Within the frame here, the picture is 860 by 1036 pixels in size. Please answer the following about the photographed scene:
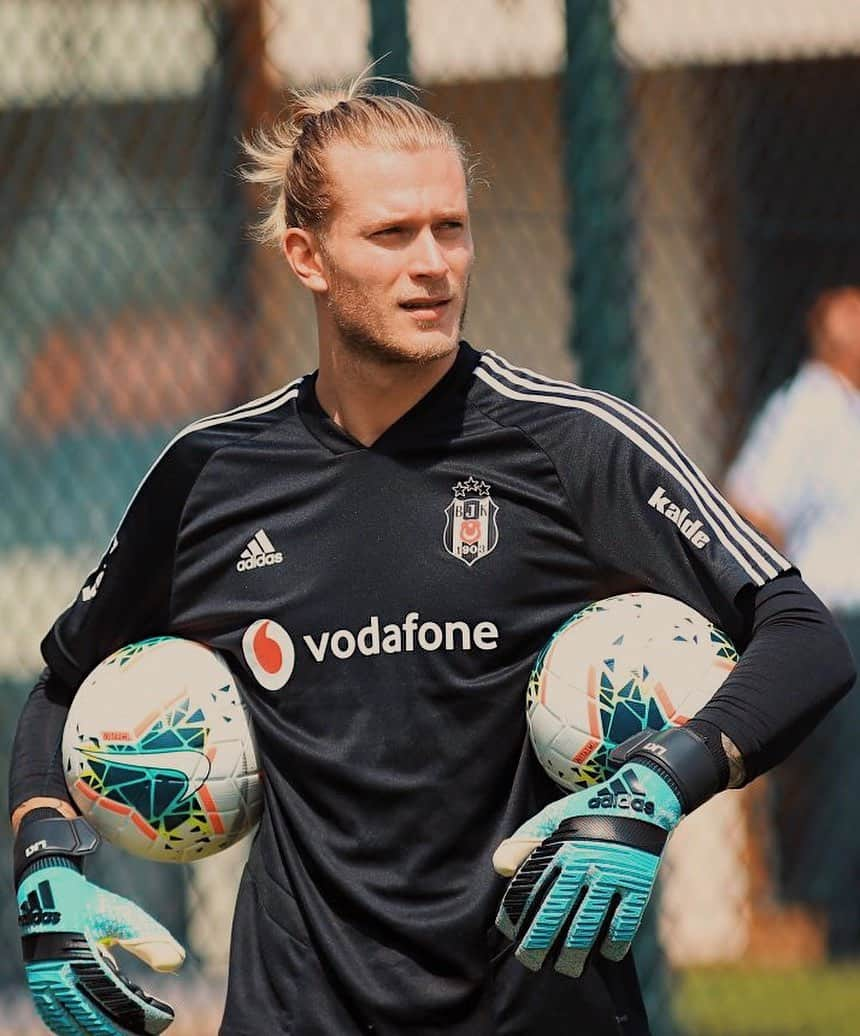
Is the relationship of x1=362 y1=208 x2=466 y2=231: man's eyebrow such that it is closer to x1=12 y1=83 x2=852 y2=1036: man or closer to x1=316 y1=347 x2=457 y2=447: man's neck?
x1=12 y1=83 x2=852 y2=1036: man

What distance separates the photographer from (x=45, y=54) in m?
5.57

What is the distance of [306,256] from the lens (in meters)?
3.72

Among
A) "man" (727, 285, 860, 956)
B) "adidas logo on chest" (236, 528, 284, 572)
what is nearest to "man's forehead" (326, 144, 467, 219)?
"adidas logo on chest" (236, 528, 284, 572)

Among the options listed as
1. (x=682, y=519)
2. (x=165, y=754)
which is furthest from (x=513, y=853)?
(x=165, y=754)

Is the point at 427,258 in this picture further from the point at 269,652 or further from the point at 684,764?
the point at 684,764

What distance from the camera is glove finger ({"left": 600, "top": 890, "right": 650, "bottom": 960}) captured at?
9.71 ft

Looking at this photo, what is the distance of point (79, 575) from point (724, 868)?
2.41m

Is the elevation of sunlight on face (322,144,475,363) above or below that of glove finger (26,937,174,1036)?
above

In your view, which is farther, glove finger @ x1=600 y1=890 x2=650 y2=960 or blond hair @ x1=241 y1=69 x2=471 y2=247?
blond hair @ x1=241 y1=69 x2=471 y2=247

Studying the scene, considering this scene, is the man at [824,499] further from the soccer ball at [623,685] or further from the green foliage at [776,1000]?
the soccer ball at [623,685]

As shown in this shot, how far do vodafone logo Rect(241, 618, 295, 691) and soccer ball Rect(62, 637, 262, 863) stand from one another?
0.06m

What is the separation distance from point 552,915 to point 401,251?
45.0 inches

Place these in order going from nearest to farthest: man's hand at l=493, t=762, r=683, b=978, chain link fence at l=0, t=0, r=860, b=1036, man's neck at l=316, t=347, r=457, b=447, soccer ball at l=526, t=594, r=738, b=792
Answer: man's hand at l=493, t=762, r=683, b=978, soccer ball at l=526, t=594, r=738, b=792, man's neck at l=316, t=347, r=457, b=447, chain link fence at l=0, t=0, r=860, b=1036

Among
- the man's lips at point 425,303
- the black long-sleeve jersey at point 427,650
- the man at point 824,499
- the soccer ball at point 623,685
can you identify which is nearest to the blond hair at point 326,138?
the man's lips at point 425,303
